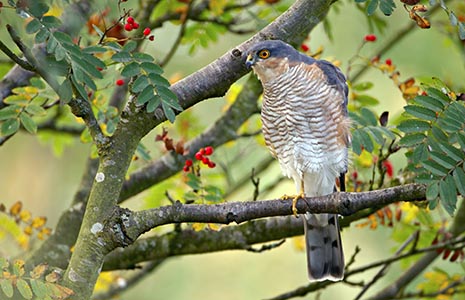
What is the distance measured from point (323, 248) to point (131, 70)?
5.30 feet

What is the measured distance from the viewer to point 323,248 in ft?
13.0

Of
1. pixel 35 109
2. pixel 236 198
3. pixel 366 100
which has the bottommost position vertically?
pixel 236 198

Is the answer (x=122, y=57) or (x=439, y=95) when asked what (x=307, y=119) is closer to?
(x=439, y=95)

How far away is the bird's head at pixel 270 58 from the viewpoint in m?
3.20

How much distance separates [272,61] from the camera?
→ 11.7 feet

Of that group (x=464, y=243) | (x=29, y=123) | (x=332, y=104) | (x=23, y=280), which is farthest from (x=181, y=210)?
(x=464, y=243)

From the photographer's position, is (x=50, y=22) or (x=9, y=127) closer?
(x=50, y=22)

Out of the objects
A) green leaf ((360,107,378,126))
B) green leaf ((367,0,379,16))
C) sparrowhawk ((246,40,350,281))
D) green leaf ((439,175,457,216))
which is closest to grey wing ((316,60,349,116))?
sparrowhawk ((246,40,350,281))

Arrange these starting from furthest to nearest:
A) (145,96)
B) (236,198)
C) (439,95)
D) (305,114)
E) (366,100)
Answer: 1. (236,198)
2. (366,100)
3. (305,114)
4. (439,95)
5. (145,96)

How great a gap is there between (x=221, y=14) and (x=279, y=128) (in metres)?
1.11

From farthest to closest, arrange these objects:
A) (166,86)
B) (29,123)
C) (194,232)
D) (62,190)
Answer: (62,190)
(194,232)
(29,123)
(166,86)

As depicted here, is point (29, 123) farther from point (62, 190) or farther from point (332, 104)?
point (62, 190)

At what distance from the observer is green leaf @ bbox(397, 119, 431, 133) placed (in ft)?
9.73

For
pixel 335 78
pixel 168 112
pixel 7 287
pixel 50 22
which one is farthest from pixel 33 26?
→ pixel 335 78
